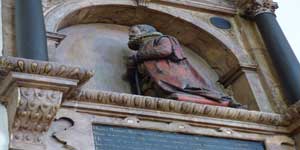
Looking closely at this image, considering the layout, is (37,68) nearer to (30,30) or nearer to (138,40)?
(30,30)

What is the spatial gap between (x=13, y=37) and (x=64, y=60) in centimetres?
60

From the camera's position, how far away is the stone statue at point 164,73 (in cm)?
544

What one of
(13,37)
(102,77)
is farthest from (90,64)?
(13,37)

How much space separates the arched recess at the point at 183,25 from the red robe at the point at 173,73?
26.0 inches

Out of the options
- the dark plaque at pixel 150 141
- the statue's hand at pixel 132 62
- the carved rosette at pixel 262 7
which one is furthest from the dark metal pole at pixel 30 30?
the carved rosette at pixel 262 7

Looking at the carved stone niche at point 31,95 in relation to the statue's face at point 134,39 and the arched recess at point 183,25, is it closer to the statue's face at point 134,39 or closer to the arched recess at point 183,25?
the statue's face at point 134,39

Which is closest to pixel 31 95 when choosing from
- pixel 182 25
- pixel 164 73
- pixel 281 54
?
pixel 164 73

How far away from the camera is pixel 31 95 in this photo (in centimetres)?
431

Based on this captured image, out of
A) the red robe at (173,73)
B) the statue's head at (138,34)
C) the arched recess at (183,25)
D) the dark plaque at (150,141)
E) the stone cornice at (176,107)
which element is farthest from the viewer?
the arched recess at (183,25)

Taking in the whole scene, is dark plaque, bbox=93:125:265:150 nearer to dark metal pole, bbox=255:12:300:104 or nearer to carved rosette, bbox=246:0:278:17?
dark metal pole, bbox=255:12:300:104

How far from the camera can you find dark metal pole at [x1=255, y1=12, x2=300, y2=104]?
5.83 meters

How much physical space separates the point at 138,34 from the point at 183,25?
77 centimetres

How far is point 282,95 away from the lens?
5988mm

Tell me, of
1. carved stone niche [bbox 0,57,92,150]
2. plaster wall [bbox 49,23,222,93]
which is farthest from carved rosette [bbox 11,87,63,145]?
plaster wall [bbox 49,23,222,93]
